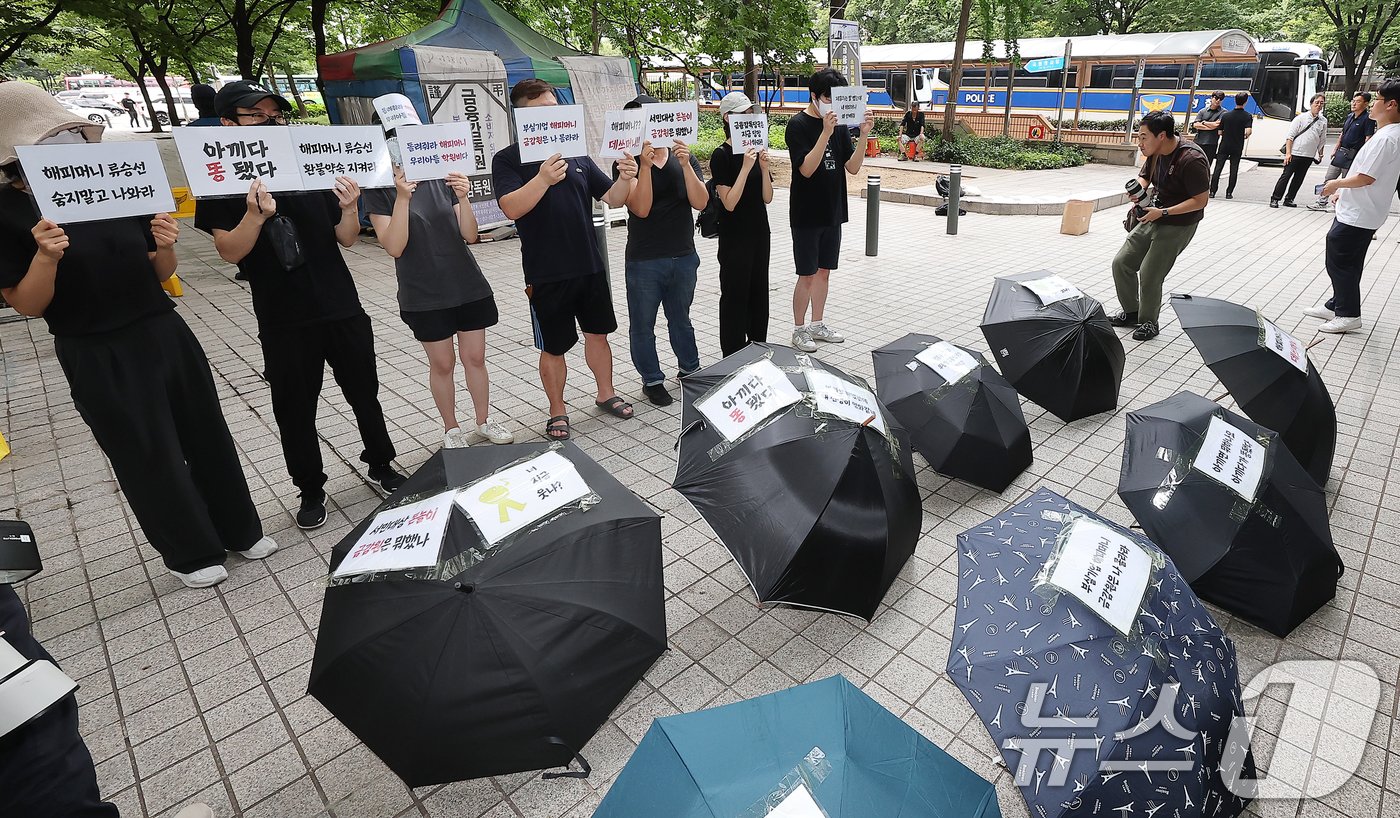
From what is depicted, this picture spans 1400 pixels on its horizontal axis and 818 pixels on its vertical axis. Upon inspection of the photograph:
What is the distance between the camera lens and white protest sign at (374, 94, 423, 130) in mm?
3500

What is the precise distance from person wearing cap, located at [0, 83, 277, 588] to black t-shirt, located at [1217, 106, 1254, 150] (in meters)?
15.4

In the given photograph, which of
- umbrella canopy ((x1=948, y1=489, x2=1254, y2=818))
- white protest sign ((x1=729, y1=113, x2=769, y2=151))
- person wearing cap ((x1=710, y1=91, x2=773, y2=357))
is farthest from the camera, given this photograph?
person wearing cap ((x1=710, y1=91, x2=773, y2=357))

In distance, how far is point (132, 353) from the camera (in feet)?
9.96

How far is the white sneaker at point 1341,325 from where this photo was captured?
21.2ft

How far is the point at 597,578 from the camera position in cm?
211

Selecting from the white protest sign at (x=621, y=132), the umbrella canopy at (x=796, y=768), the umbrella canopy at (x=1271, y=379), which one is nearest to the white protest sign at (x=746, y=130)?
the white protest sign at (x=621, y=132)

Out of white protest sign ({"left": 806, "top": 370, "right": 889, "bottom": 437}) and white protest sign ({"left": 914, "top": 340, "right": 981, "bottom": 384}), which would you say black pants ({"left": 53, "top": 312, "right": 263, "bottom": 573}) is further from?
white protest sign ({"left": 914, "top": 340, "right": 981, "bottom": 384})

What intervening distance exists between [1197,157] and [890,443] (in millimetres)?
4799

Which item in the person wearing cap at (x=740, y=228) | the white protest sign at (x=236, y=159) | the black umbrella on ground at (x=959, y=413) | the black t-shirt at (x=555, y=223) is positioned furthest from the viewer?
the person wearing cap at (x=740, y=228)

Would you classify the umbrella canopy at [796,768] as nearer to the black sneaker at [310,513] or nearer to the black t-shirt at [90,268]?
the black t-shirt at [90,268]

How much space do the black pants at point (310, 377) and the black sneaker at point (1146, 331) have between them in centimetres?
632

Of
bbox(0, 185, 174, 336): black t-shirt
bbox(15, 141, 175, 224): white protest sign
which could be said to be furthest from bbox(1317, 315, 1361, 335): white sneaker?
bbox(0, 185, 174, 336): black t-shirt

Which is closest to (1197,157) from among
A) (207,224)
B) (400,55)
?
(207,224)

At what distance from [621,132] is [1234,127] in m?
13.2
